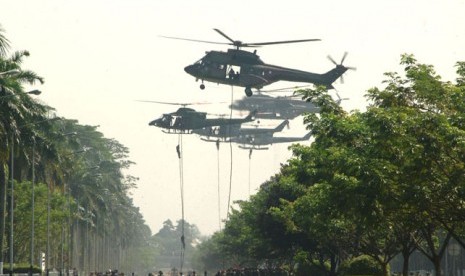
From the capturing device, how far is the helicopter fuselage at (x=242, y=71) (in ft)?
377

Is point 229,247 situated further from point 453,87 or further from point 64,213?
point 453,87

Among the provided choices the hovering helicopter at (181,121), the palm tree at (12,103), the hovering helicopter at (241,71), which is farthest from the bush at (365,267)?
the hovering helicopter at (181,121)

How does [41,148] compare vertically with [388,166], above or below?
above

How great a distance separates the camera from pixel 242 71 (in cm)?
12294

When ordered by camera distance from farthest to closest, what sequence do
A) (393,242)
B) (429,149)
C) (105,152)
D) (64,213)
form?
1. (105,152)
2. (64,213)
3. (393,242)
4. (429,149)

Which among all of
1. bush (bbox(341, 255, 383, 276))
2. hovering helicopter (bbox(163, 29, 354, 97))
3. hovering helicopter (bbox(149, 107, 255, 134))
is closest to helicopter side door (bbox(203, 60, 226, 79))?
hovering helicopter (bbox(163, 29, 354, 97))

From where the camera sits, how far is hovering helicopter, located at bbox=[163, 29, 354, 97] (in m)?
115

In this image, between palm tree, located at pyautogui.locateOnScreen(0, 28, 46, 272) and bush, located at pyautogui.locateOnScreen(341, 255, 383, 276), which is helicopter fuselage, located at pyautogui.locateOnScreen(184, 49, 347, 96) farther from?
bush, located at pyautogui.locateOnScreen(341, 255, 383, 276)

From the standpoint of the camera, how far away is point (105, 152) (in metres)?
188

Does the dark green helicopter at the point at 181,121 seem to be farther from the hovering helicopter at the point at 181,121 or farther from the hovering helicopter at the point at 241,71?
the hovering helicopter at the point at 241,71

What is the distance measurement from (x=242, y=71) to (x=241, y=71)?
0.39 meters

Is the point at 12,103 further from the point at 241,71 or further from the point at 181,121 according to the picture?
the point at 181,121

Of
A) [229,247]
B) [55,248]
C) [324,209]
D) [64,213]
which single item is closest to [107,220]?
[229,247]

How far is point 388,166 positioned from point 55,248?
99.3 metres
